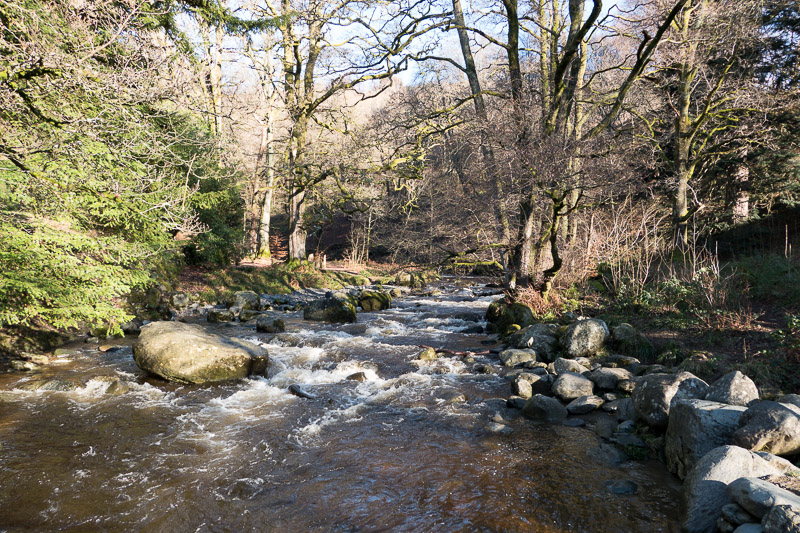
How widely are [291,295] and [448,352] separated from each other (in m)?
9.62

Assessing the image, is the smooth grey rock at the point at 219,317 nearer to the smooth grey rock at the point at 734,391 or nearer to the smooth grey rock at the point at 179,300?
the smooth grey rock at the point at 179,300

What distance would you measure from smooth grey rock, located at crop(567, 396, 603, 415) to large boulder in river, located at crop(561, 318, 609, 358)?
2197 mm

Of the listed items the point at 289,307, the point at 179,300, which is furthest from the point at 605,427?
the point at 179,300

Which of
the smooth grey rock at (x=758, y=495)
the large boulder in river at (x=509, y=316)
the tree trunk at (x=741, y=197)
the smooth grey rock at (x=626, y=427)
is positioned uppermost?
the tree trunk at (x=741, y=197)

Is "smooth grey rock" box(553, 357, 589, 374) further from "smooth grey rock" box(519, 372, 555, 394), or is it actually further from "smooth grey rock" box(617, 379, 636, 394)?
"smooth grey rock" box(617, 379, 636, 394)

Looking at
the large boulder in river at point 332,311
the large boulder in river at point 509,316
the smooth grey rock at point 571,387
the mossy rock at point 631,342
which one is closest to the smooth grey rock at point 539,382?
the smooth grey rock at point 571,387

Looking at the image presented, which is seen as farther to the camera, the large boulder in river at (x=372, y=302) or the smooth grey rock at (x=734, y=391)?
the large boulder in river at (x=372, y=302)

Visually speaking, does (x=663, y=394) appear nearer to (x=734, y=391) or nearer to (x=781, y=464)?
(x=734, y=391)

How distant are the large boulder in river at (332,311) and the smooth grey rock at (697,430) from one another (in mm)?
9684

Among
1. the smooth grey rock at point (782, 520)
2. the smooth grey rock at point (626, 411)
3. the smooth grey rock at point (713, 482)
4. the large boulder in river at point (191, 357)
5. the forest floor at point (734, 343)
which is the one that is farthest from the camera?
the large boulder in river at point (191, 357)

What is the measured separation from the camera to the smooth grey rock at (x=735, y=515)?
3373 millimetres

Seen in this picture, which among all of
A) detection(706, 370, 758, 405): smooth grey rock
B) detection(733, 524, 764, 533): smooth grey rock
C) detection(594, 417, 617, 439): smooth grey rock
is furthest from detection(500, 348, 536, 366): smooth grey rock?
detection(733, 524, 764, 533): smooth grey rock

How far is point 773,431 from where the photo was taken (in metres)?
4.12

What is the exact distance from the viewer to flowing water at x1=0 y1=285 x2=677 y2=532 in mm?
4035
